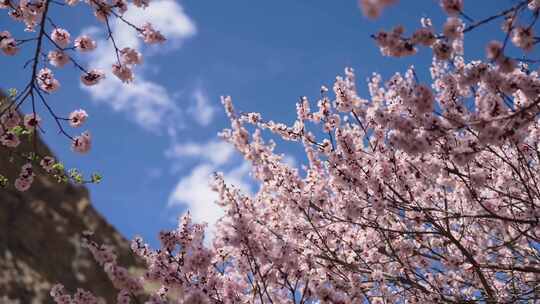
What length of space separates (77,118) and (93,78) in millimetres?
721

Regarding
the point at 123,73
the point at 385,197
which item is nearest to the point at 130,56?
the point at 123,73

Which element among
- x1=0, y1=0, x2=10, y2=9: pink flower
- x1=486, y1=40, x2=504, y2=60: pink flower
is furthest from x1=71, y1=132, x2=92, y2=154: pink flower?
x1=486, y1=40, x2=504, y2=60: pink flower

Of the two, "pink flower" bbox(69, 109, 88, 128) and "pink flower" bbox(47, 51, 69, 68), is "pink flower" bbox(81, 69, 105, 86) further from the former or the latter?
"pink flower" bbox(69, 109, 88, 128)

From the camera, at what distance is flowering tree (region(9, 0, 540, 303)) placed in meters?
4.10

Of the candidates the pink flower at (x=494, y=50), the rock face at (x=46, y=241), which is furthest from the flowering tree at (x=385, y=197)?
the rock face at (x=46, y=241)

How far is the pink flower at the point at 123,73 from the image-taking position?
586cm

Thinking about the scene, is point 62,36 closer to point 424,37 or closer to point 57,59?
point 57,59

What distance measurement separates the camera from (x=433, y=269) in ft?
22.2

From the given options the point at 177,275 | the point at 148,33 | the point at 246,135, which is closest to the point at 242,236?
the point at 177,275

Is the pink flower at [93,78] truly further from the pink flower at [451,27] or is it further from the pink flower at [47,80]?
the pink flower at [451,27]

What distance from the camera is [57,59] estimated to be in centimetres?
575

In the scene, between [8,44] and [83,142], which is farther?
[83,142]

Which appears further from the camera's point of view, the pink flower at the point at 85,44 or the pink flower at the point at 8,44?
the pink flower at the point at 85,44

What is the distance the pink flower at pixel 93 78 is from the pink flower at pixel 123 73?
0.15 m
